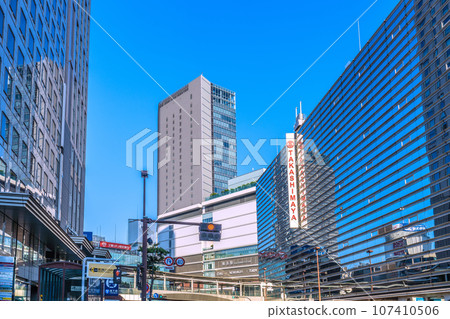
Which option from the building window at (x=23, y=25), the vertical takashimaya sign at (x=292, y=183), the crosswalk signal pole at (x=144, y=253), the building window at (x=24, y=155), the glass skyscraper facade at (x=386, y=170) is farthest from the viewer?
the vertical takashimaya sign at (x=292, y=183)

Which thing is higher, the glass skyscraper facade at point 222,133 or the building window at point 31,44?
the glass skyscraper facade at point 222,133

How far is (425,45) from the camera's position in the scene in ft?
140

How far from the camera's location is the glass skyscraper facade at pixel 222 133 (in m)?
186

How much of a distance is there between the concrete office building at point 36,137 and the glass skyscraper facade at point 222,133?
372ft

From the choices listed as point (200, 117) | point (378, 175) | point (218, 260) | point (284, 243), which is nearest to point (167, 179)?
point (200, 117)

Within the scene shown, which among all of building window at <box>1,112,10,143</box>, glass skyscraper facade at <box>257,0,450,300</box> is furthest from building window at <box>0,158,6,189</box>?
glass skyscraper facade at <box>257,0,450,300</box>

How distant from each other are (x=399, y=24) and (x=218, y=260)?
122 m

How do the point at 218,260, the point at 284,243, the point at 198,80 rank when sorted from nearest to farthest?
1. the point at 284,243
2. the point at 218,260
3. the point at 198,80

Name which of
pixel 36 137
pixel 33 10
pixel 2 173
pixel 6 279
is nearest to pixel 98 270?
pixel 2 173

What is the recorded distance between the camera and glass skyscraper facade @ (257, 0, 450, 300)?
40906mm

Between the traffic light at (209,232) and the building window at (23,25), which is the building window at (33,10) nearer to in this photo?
the building window at (23,25)

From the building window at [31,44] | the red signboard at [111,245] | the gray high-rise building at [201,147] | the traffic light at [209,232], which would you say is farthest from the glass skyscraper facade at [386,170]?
the gray high-rise building at [201,147]

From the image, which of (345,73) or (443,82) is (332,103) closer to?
(345,73)

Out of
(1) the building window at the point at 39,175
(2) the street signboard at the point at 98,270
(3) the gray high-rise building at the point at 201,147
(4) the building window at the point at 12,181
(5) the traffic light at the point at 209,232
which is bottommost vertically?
(2) the street signboard at the point at 98,270
